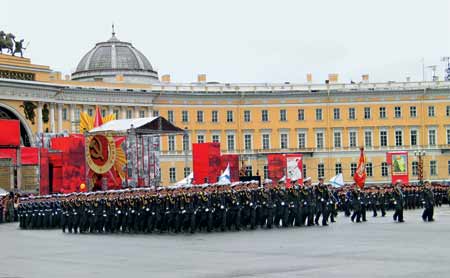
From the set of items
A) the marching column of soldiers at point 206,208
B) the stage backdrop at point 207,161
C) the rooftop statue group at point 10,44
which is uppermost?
the rooftop statue group at point 10,44

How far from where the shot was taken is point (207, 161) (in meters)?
45.9

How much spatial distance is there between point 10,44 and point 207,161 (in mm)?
20801

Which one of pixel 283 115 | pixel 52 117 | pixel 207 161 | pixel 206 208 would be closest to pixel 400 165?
pixel 207 161

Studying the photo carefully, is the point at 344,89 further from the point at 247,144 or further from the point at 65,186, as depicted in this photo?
the point at 65,186

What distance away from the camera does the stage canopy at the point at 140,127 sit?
3584 cm

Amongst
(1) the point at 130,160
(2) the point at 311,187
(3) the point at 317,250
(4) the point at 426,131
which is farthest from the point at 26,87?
(3) the point at 317,250

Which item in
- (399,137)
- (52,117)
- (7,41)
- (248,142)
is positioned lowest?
(248,142)

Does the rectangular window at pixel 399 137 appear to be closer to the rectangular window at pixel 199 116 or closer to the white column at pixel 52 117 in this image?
the rectangular window at pixel 199 116

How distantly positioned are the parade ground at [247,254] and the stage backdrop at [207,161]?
63.2 feet

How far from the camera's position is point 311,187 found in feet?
91.6

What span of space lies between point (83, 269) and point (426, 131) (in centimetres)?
6029

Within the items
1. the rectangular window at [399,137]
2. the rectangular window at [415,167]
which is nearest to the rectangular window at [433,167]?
the rectangular window at [415,167]

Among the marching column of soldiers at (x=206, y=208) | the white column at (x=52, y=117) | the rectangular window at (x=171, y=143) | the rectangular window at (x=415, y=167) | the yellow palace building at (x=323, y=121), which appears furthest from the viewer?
the rectangular window at (x=415, y=167)

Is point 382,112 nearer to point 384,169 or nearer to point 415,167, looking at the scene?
point 384,169
